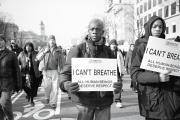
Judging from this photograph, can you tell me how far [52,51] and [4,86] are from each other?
9.67ft

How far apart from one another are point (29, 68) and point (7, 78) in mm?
3113

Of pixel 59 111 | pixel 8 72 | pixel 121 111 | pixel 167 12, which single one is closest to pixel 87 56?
pixel 8 72

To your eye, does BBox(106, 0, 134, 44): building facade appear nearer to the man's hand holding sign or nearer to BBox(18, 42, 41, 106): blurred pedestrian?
BBox(18, 42, 41, 106): blurred pedestrian

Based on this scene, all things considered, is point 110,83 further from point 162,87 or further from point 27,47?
point 27,47

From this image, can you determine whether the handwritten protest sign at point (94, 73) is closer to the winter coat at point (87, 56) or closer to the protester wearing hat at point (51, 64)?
the winter coat at point (87, 56)

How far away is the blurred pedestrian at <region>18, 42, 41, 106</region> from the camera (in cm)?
843

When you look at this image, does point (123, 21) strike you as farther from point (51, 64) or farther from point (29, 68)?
point (51, 64)

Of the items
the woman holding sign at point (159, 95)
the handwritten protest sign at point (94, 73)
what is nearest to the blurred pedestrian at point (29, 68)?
the handwritten protest sign at point (94, 73)

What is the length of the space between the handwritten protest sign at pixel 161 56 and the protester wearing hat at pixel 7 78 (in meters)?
3.06

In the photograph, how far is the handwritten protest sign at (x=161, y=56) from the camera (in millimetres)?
3355

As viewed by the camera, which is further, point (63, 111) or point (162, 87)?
point (63, 111)

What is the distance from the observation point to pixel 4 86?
17.5 ft

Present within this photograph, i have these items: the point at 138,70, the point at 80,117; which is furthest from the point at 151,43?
the point at 80,117

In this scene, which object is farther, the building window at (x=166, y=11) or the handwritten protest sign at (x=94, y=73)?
the building window at (x=166, y=11)
